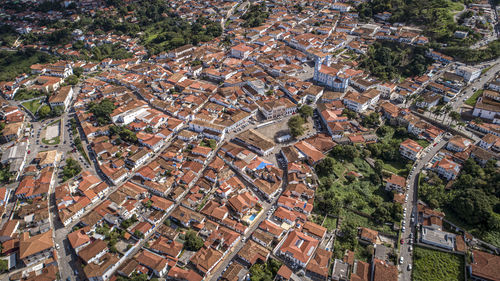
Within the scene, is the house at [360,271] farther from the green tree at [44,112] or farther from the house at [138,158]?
the green tree at [44,112]

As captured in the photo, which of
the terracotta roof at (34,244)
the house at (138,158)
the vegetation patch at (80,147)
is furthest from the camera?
the vegetation patch at (80,147)

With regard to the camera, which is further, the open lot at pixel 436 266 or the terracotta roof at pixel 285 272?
the open lot at pixel 436 266

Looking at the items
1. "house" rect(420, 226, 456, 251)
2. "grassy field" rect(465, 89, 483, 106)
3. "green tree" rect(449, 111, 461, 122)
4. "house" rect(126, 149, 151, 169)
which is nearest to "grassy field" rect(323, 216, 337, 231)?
"house" rect(420, 226, 456, 251)

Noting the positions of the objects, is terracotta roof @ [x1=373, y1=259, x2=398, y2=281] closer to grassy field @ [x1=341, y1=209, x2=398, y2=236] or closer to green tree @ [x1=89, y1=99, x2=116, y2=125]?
grassy field @ [x1=341, y1=209, x2=398, y2=236]

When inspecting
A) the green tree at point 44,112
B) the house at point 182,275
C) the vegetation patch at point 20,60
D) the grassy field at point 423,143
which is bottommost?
the grassy field at point 423,143

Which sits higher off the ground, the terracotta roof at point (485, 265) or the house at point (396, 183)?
the house at point (396, 183)

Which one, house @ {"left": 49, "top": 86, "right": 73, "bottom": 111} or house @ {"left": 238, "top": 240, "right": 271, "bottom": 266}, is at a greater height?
house @ {"left": 49, "top": 86, "right": 73, "bottom": 111}

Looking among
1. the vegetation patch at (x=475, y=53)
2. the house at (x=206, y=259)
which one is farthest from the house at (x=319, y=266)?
the vegetation patch at (x=475, y=53)
